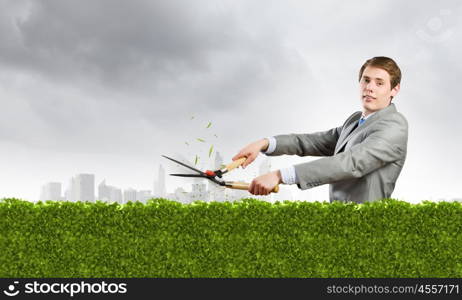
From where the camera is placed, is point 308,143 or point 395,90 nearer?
point 395,90

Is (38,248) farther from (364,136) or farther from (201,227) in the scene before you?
(364,136)

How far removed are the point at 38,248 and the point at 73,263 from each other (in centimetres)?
35

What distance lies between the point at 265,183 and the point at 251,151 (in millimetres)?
1566

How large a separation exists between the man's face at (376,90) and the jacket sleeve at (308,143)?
37.4 inches

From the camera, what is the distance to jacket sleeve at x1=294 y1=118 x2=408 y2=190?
4945 mm

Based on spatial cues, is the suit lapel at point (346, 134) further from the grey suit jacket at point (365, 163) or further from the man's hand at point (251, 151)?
the man's hand at point (251, 151)

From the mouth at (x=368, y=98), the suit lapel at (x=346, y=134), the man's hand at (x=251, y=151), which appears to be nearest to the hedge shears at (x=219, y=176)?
the man's hand at (x=251, y=151)

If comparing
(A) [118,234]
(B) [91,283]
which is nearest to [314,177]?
(A) [118,234]

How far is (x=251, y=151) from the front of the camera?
20.9 feet

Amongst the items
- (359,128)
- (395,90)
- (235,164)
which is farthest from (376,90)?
(235,164)

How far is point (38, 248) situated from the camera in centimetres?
483

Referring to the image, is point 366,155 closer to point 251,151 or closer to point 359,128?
point 359,128

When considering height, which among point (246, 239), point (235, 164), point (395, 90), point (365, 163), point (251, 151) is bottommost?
point (246, 239)

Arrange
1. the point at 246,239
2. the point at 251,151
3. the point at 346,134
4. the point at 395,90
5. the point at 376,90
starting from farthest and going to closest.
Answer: the point at 251,151, the point at 346,134, the point at 395,90, the point at 376,90, the point at 246,239
